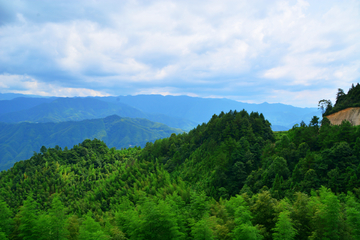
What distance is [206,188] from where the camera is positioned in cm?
4462

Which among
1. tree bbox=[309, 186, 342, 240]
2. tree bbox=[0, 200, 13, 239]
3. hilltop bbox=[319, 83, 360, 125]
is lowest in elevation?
tree bbox=[0, 200, 13, 239]

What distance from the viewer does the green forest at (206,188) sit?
2008cm

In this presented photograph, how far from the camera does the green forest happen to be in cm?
2008

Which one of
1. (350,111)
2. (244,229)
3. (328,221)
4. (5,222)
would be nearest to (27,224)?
(5,222)

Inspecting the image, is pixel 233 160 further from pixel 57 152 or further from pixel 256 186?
pixel 57 152

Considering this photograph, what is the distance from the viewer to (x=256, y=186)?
3725 cm

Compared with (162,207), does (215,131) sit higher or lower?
higher

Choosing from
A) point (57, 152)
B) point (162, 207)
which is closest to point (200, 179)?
point (162, 207)

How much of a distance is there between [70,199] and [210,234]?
175 ft

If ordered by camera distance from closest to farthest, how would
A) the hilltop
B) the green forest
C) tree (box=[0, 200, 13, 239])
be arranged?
1. tree (box=[0, 200, 13, 239])
2. the green forest
3. the hilltop

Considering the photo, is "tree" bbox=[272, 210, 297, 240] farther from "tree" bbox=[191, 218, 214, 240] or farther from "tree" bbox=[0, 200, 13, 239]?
"tree" bbox=[0, 200, 13, 239]

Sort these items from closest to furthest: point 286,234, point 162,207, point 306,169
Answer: point 286,234, point 162,207, point 306,169

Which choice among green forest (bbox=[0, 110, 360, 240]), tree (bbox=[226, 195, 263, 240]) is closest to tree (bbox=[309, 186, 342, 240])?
green forest (bbox=[0, 110, 360, 240])

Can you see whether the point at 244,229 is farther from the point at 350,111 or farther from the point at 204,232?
the point at 350,111
